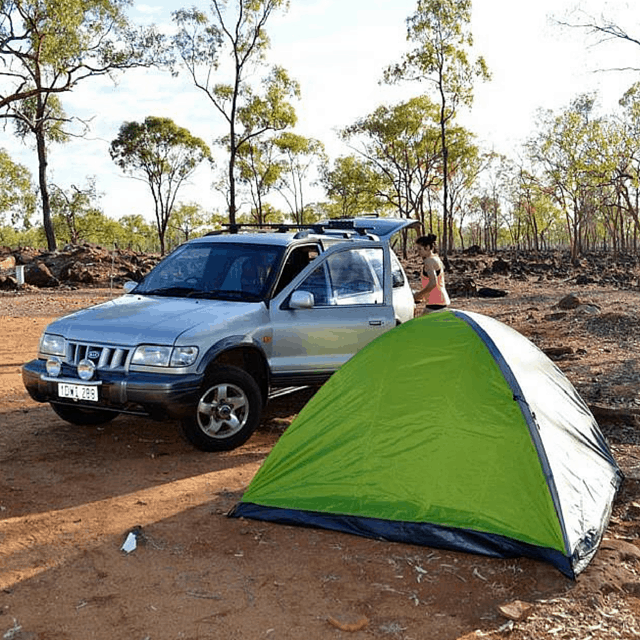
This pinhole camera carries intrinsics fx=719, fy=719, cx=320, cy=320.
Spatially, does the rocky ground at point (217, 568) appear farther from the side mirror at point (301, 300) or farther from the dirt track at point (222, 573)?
the side mirror at point (301, 300)

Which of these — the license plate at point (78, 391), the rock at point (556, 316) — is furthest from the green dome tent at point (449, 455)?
the rock at point (556, 316)

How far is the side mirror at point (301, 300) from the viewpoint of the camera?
650 cm

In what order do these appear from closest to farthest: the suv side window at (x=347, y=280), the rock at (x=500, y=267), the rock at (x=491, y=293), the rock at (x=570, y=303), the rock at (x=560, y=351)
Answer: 1. the suv side window at (x=347, y=280)
2. the rock at (x=560, y=351)
3. the rock at (x=570, y=303)
4. the rock at (x=491, y=293)
5. the rock at (x=500, y=267)

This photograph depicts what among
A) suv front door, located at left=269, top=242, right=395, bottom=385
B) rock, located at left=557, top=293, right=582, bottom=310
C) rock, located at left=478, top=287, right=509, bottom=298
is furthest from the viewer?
rock, located at left=478, top=287, right=509, bottom=298

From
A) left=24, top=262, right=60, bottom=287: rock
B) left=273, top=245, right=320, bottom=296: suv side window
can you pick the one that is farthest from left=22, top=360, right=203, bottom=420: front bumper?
left=24, top=262, right=60, bottom=287: rock

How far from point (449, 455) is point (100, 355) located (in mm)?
2985

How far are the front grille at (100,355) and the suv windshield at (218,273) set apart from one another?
112 centimetres

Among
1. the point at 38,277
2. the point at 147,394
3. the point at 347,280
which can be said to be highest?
the point at 38,277

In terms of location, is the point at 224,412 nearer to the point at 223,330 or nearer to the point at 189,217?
the point at 223,330

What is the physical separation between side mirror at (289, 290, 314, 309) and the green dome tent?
1.40 meters

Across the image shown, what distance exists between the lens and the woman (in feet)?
27.9

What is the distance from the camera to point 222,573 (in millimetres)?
4090

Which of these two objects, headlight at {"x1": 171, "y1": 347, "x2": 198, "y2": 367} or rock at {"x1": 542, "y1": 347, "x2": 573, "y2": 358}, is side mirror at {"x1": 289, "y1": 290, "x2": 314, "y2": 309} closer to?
headlight at {"x1": 171, "y1": 347, "x2": 198, "y2": 367}

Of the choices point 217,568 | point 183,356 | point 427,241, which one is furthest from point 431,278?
point 217,568
